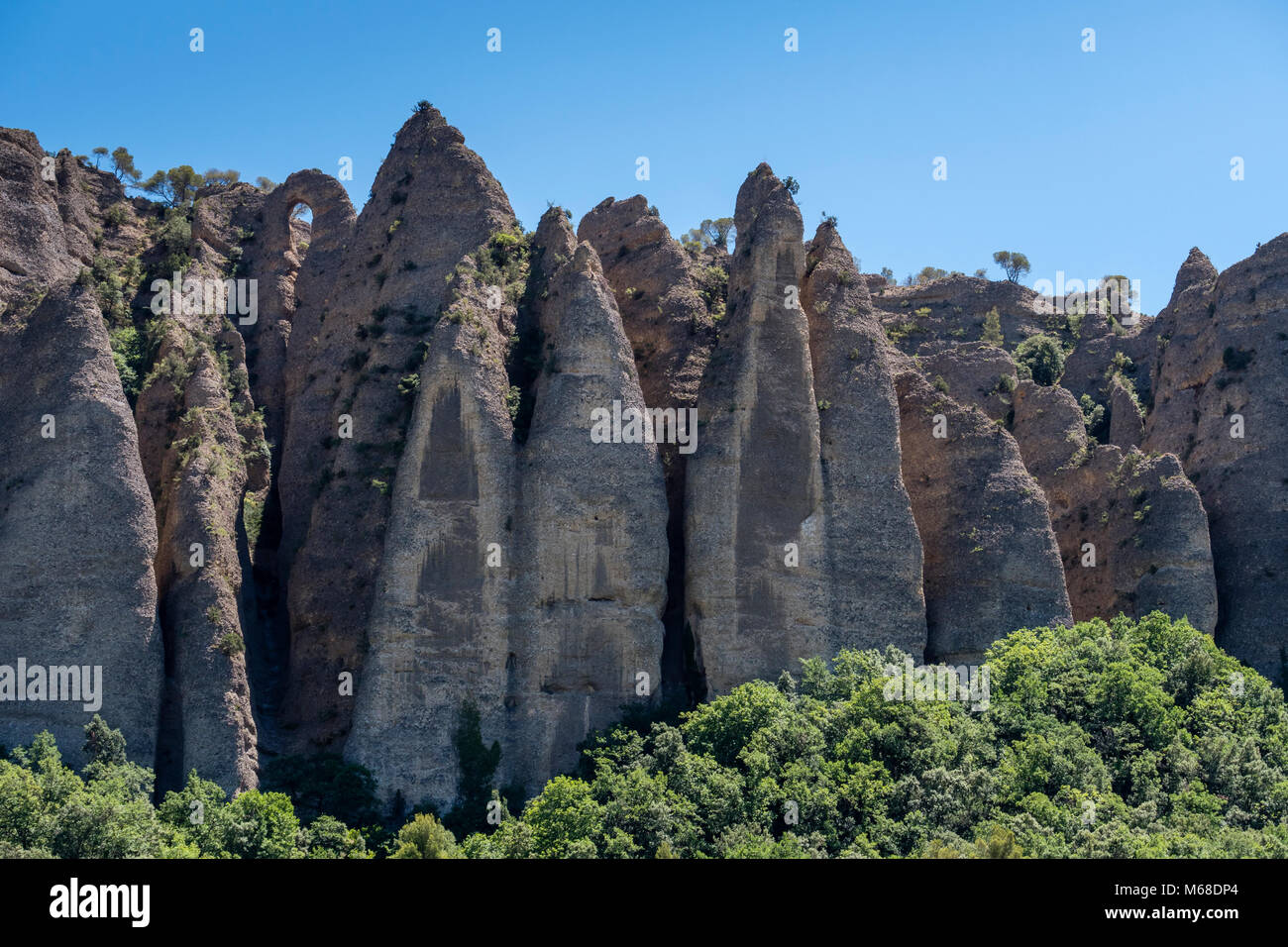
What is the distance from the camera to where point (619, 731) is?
5844cm

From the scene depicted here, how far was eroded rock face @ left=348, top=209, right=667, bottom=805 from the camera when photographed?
58.1m

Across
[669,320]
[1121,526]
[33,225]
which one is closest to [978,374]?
[1121,526]

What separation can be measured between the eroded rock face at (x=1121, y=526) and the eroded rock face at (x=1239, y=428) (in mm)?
2203

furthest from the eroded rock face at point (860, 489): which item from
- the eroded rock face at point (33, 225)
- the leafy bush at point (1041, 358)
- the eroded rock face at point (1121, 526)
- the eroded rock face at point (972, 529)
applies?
the leafy bush at point (1041, 358)

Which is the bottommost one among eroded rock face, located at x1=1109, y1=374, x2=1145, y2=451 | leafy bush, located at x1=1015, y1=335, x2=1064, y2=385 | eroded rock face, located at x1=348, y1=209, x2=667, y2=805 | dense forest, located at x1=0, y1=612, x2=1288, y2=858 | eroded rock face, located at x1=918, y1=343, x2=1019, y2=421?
dense forest, located at x1=0, y1=612, x2=1288, y2=858

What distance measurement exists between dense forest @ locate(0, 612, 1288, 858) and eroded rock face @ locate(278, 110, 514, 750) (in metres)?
5.01

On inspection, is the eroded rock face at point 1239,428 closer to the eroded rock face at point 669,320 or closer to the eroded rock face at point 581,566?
the eroded rock face at point 669,320

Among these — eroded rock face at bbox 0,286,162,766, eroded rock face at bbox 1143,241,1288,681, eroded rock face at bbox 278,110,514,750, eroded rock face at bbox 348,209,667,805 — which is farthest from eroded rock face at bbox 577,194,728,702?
eroded rock face at bbox 1143,241,1288,681

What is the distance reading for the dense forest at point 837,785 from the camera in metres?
51.3

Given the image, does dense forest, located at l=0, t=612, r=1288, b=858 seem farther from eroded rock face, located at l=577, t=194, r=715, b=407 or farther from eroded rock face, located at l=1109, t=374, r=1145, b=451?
eroded rock face, located at l=1109, t=374, r=1145, b=451

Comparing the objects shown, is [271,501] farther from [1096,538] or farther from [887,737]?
[1096,538]

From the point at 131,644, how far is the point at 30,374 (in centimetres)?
1012

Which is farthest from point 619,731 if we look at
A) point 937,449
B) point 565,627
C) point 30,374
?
point 30,374

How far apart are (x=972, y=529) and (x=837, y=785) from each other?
1390 cm
